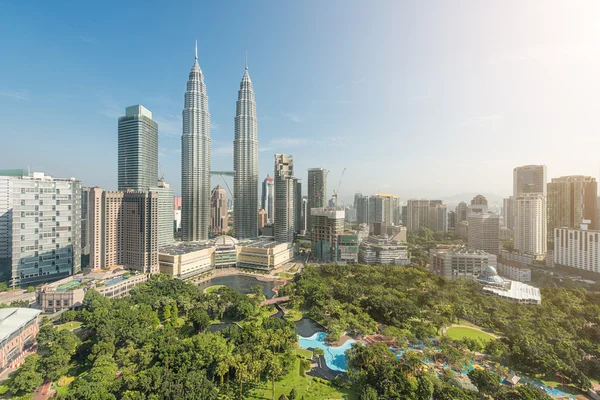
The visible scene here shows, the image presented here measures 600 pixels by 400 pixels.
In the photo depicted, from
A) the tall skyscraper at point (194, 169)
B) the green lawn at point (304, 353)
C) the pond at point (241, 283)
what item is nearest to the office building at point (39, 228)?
the pond at point (241, 283)

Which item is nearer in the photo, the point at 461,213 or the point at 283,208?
the point at 283,208

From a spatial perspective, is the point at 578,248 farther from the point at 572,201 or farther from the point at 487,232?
the point at 487,232

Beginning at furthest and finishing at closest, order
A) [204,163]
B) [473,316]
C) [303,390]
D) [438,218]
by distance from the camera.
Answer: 1. [438,218]
2. [204,163]
3. [473,316]
4. [303,390]

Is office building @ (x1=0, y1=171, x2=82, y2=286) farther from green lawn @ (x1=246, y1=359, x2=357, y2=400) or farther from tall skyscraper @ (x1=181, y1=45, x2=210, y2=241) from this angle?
green lawn @ (x1=246, y1=359, x2=357, y2=400)

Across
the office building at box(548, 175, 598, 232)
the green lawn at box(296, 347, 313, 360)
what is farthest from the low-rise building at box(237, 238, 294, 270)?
the office building at box(548, 175, 598, 232)

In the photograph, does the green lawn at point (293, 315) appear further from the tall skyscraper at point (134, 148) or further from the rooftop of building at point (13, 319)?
the tall skyscraper at point (134, 148)

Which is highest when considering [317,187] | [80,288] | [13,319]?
[317,187]

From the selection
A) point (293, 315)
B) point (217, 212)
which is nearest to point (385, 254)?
point (293, 315)
